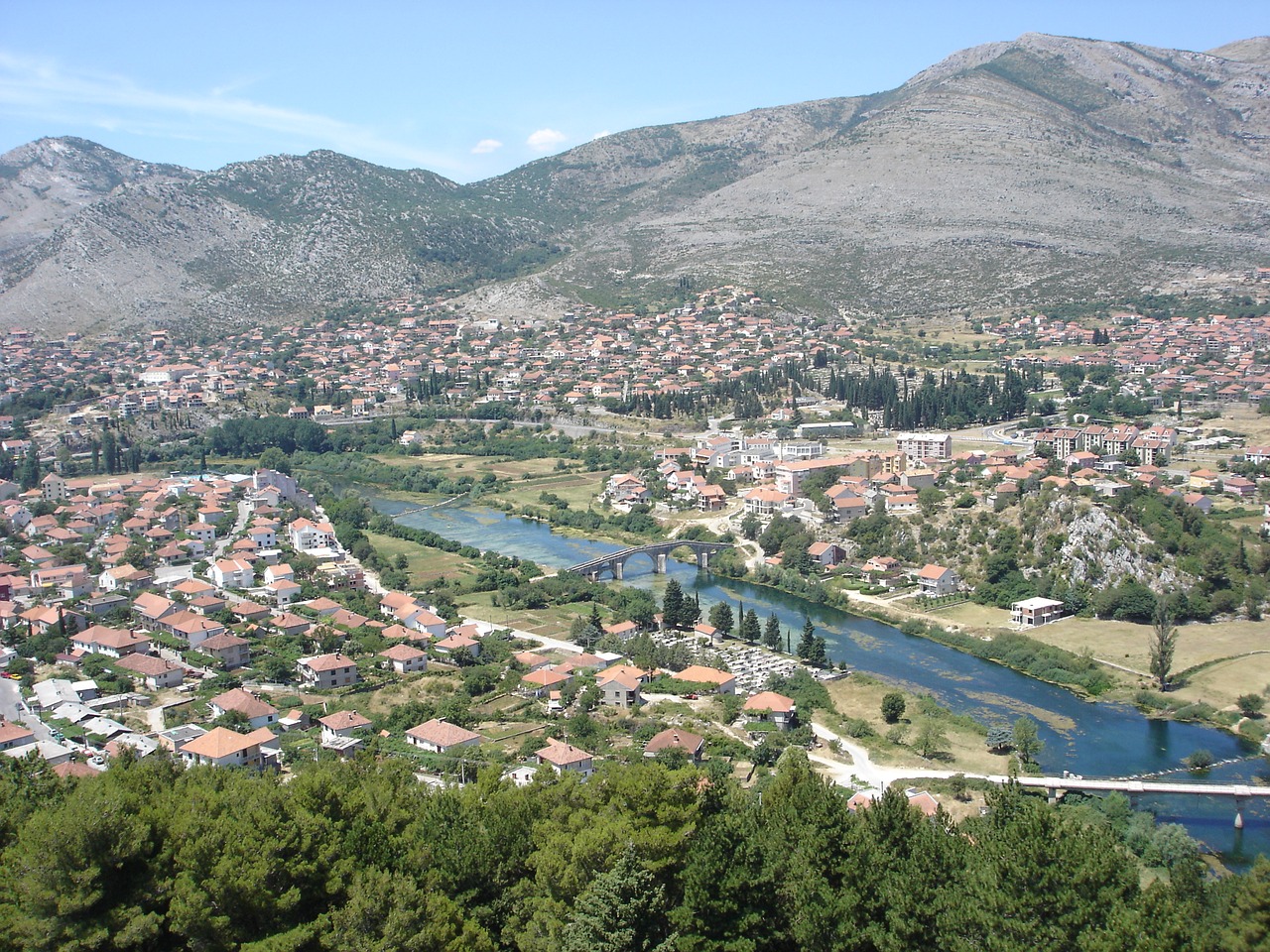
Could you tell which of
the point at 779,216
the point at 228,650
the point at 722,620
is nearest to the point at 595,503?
the point at 722,620

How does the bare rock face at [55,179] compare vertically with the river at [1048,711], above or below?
above

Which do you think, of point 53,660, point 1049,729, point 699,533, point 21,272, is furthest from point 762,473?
point 21,272

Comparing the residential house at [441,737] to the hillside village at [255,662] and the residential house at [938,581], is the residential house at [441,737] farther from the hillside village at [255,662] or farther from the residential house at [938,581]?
the residential house at [938,581]

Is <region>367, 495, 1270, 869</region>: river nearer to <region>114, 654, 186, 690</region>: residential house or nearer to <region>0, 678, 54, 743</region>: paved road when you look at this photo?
<region>114, 654, 186, 690</region>: residential house

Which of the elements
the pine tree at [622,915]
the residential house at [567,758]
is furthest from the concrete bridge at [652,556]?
the pine tree at [622,915]

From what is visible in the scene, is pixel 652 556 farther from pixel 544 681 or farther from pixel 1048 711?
pixel 1048 711
